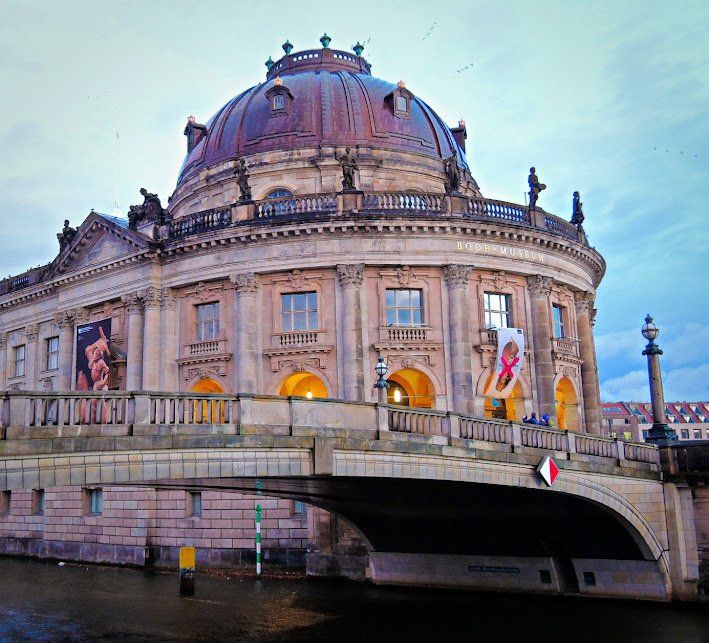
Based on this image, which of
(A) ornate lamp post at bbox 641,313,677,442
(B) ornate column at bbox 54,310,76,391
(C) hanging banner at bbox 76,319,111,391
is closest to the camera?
(A) ornate lamp post at bbox 641,313,677,442

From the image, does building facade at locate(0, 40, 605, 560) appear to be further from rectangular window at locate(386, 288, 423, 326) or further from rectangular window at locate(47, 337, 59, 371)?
rectangular window at locate(47, 337, 59, 371)

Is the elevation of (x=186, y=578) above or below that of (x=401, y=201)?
below

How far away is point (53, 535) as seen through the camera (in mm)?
49500

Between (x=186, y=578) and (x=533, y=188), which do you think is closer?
(x=186, y=578)

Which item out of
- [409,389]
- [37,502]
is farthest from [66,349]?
[409,389]

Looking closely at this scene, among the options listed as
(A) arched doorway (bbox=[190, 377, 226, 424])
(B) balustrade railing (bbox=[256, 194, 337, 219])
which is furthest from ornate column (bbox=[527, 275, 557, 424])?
(A) arched doorway (bbox=[190, 377, 226, 424])

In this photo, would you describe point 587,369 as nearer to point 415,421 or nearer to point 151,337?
point 151,337

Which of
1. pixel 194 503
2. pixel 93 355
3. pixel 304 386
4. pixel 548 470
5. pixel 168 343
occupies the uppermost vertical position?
pixel 168 343

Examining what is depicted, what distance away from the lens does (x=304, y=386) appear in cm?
4450

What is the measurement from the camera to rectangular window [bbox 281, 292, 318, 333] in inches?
1688

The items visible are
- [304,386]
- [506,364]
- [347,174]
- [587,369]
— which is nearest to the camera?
[506,364]

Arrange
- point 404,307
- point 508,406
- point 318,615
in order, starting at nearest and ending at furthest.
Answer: point 318,615
point 404,307
point 508,406

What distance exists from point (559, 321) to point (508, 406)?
222 inches

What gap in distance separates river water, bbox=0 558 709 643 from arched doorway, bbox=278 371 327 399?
946cm
